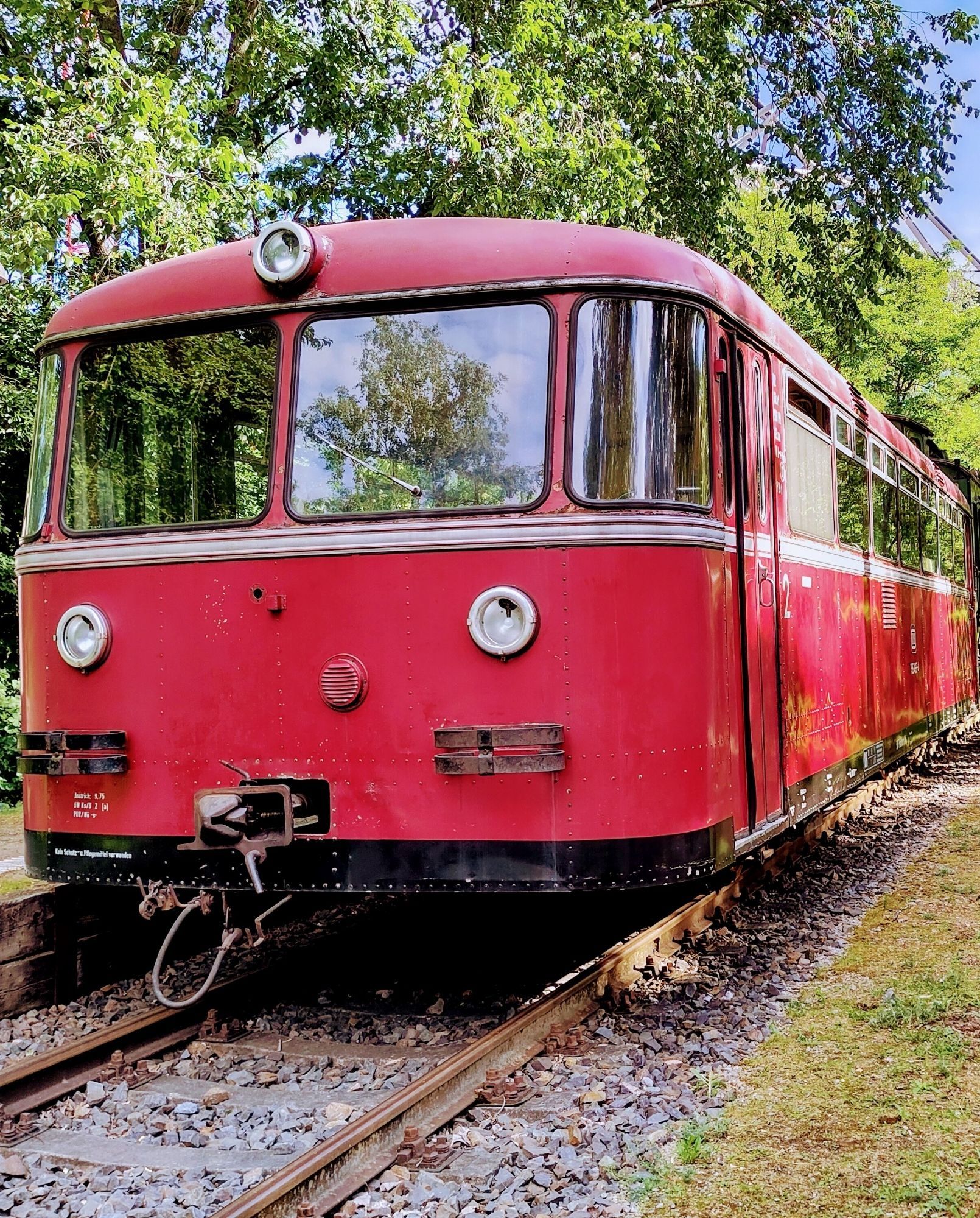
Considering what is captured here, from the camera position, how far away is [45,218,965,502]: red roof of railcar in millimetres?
5008

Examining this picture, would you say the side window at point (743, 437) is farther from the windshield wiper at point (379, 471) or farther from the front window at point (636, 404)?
the windshield wiper at point (379, 471)

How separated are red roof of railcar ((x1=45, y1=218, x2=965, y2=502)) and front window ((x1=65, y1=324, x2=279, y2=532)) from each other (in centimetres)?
15

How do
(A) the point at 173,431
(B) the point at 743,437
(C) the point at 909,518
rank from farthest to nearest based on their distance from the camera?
(C) the point at 909,518, (B) the point at 743,437, (A) the point at 173,431

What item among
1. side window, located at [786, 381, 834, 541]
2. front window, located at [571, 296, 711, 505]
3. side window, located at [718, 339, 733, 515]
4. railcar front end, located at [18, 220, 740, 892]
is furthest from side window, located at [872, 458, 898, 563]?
front window, located at [571, 296, 711, 505]

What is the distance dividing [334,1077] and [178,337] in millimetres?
3058

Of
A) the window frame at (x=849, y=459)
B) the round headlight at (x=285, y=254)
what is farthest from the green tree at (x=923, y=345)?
the round headlight at (x=285, y=254)

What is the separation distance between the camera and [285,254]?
5.17m

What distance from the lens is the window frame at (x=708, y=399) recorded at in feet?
16.1

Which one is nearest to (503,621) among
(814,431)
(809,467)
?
(809,467)

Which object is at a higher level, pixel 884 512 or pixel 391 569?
pixel 884 512

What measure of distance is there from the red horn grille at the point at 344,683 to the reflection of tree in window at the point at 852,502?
447 cm

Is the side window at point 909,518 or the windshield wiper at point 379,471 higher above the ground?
the side window at point 909,518

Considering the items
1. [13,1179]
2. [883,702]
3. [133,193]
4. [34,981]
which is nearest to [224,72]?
[133,193]

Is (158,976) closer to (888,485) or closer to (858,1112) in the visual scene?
(858,1112)
